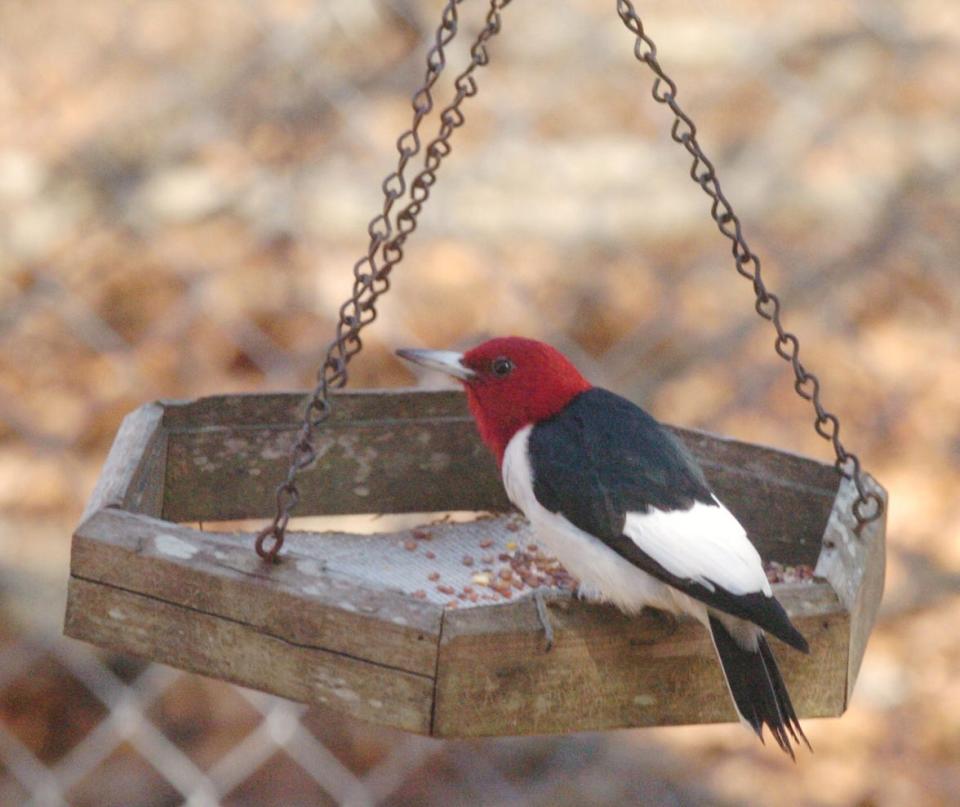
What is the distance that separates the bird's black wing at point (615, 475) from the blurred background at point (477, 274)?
1168mm

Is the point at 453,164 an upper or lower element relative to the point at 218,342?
upper

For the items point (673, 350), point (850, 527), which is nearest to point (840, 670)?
point (850, 527)

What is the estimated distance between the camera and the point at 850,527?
1.41 meters

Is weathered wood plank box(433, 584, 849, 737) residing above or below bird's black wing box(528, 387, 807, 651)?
below

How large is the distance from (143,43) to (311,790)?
1.39m

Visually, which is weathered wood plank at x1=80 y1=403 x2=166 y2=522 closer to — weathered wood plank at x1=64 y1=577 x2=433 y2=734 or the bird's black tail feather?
weathered wood plank at x1=64 y1=577 x2=433 y2=734

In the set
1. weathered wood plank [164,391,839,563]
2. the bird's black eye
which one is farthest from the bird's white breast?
weathered wood plank [164,391,839,563]

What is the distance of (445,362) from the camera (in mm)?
1562

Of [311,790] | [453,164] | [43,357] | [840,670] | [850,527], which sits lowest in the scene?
Answer: [311,790]

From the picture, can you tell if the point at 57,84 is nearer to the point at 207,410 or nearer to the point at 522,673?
the point at 207,410

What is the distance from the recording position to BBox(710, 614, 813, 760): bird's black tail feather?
1.23 meters

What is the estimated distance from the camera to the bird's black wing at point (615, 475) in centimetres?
131

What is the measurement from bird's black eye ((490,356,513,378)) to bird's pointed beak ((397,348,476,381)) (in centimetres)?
3

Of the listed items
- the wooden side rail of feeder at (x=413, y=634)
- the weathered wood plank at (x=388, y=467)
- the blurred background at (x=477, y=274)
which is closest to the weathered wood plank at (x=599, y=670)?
the wooden side rail of feeder at (x=413, y=634)
